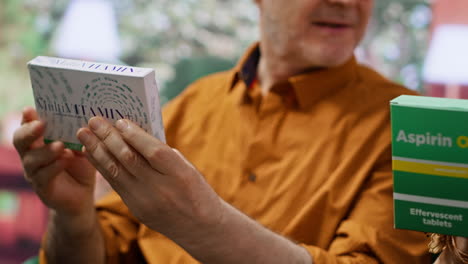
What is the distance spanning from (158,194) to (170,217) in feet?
0.15

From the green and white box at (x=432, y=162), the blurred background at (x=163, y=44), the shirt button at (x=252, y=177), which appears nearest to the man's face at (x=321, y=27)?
the shirt button at (x=252, y=177)

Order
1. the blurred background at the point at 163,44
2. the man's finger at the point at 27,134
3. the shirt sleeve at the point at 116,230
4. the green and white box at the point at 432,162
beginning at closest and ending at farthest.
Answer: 1. the green and white box at the point at 432,162
2. the man's finger at the point at 27,134
3. the shirt sleeve at the point at 116,230
4. the blurred background at the point at 163,44

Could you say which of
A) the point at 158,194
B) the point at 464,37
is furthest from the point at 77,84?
the point at 464,37

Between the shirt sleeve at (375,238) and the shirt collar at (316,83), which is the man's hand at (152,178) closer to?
the shirt sleeve at (375,238)

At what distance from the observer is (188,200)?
3.20ft

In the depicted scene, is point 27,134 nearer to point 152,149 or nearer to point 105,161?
point 105,161

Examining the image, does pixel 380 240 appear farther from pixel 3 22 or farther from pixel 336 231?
pixel 3 22

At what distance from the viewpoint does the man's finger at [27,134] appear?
118 centimetres

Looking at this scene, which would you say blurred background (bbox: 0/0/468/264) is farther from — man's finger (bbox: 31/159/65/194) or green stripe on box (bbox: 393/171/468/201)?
green stripe on box (bbox: 393/171/468/201)

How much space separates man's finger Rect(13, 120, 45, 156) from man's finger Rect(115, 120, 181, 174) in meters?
0.29

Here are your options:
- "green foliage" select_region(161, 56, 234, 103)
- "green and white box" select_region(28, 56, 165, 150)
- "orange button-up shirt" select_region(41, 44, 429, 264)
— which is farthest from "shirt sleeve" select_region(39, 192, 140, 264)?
"green foliage" select_region(161, 56, 234, 103)

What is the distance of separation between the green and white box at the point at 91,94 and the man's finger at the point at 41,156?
2.7 inches

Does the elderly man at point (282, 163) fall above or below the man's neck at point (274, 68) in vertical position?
below

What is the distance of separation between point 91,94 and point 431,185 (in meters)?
0.57
